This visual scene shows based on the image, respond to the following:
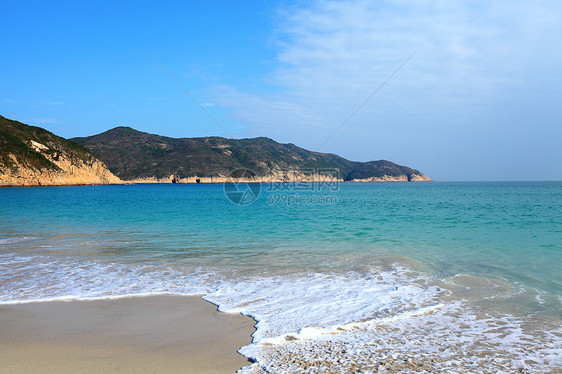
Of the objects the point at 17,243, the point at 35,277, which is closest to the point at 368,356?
the point at 35,277

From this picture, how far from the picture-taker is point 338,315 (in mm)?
6336

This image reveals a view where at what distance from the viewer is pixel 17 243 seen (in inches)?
589

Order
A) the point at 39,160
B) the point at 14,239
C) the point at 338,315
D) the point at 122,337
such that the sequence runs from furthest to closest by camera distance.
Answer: the point at 39,160 < the point at 14,239 < the point at 338,315 < the point at 122,337

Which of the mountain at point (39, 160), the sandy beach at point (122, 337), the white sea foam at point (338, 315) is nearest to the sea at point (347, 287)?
the white sea foam at point (338, 315)

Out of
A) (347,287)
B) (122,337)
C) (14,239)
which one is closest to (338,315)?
(347,287)

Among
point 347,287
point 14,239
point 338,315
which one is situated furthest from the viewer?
point 14,239

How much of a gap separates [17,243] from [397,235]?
17.4 meters

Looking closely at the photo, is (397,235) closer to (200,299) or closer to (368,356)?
(200,299)

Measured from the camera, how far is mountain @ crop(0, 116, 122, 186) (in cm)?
9712

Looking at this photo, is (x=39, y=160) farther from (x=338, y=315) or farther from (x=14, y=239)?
(x=338, y=315)

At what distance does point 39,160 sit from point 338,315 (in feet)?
418

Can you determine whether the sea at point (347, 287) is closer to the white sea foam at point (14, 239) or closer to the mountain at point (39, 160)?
the white sea foam at point (14, 239)

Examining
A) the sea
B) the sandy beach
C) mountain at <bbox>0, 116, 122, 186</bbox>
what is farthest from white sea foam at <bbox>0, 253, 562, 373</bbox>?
mountain at <bbox>0, 116, 122, 186</bbox>

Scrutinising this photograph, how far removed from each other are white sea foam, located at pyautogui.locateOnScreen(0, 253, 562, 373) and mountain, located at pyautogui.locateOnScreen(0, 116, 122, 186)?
4282 inches
